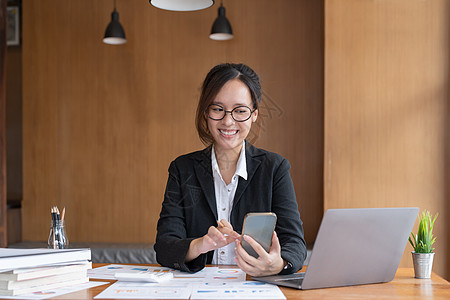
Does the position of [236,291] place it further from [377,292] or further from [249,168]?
[249,168]

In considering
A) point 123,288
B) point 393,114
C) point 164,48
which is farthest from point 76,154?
point 123,288

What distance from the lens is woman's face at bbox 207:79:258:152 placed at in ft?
5.81

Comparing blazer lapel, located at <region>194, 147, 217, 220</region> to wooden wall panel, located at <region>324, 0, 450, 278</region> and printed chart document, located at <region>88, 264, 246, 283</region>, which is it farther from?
wooden wall panel, located at <region>324, 0, 450, 278</region>

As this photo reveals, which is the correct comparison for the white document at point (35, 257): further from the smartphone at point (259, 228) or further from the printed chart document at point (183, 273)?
the smartphone at point (259, 228)

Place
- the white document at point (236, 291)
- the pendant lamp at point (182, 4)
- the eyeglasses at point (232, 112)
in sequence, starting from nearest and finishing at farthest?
the white document at point (236, 291) < the eyeglasses at point (232, 112) < the pendant lamp at point (182, 4)

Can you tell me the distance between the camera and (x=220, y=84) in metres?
1.78

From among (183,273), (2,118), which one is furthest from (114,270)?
(2,118)

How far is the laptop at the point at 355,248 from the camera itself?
1246 mm

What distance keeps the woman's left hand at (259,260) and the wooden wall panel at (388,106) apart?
2206 millimetres

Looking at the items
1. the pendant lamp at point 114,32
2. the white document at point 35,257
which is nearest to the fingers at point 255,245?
the white document at point 35,257

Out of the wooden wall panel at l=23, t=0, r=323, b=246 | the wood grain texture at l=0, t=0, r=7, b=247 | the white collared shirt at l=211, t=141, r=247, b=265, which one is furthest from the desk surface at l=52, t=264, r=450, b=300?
the wooden wall panel at l=23, t=0, r=323, b=246

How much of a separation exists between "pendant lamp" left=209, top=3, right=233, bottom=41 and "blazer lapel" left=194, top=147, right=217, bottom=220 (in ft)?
7.75

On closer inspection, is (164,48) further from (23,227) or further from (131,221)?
(23,227)

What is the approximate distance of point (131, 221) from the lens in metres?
4.54
